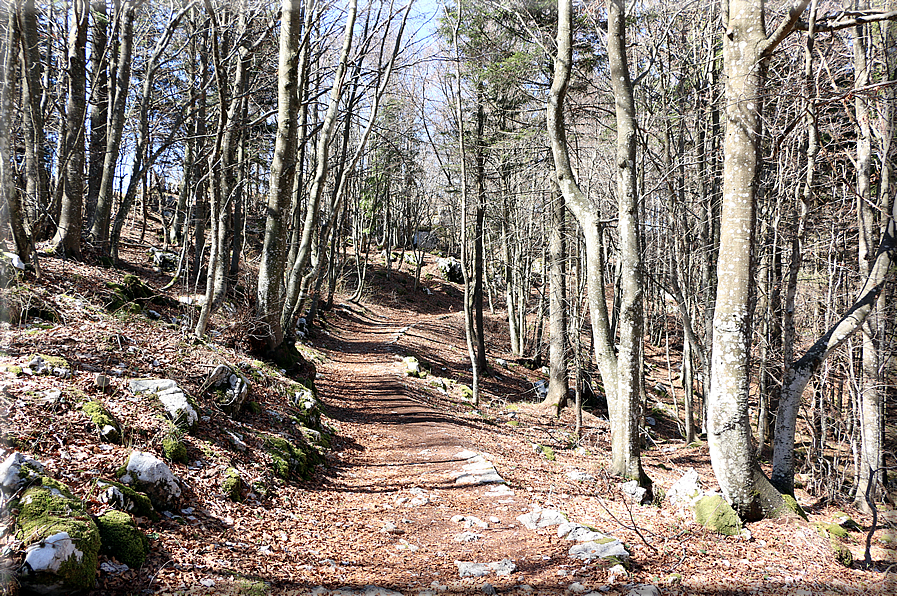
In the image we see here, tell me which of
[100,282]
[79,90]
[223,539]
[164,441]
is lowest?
[223,539]

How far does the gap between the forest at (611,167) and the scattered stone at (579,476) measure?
65 cm

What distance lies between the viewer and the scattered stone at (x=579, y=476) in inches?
290

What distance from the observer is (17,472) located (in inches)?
122

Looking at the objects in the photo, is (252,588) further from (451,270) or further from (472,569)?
(451,270)

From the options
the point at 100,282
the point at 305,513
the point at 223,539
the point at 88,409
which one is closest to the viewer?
the point at 223,539

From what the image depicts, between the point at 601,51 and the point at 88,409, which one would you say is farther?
the point at 601,51

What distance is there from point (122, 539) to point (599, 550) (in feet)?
11.7

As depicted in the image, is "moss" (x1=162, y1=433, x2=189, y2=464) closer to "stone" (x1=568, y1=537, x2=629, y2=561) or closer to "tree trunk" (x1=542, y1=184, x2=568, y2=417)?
"stone" (x1=568, y1=537, x2=629, y2=561)

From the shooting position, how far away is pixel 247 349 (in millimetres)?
8867

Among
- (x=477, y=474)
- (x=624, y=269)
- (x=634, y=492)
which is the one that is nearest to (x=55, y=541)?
(x=477, y=474)

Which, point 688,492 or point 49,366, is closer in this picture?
point 49,366

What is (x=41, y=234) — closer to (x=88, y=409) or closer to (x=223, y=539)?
(x=88, y=409)

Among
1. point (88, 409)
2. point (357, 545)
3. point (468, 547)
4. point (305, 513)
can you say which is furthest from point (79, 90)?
point (468, 547)

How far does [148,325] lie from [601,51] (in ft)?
33.6
